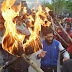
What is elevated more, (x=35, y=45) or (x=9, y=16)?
(x=9, y=16)

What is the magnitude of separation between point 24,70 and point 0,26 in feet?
4.14

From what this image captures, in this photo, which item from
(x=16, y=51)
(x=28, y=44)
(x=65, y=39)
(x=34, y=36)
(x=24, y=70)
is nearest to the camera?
(x=16, y=51)

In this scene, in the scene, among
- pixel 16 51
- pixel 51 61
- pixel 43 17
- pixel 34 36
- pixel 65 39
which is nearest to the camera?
pixel 16 51

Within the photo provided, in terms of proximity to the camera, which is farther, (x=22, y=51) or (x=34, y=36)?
(x=34, y=36)

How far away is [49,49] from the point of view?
3.55 metres

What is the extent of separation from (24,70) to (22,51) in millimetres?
1036

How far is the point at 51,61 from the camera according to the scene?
3.54m

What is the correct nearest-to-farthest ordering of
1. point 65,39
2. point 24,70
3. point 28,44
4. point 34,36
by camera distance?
point 28,44 → point 34,36 → point 24,70 → point 65,39

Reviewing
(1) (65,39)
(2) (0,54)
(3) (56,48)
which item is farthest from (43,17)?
(2) (0,54)

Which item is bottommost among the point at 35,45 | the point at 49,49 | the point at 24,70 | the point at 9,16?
the point at 24,70

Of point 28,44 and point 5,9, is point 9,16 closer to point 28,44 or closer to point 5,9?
point 5,9

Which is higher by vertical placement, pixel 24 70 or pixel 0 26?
pixel 0 26

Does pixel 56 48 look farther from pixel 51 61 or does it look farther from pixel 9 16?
pixel 9 16

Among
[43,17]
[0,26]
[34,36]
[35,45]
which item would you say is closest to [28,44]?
[35,45]
